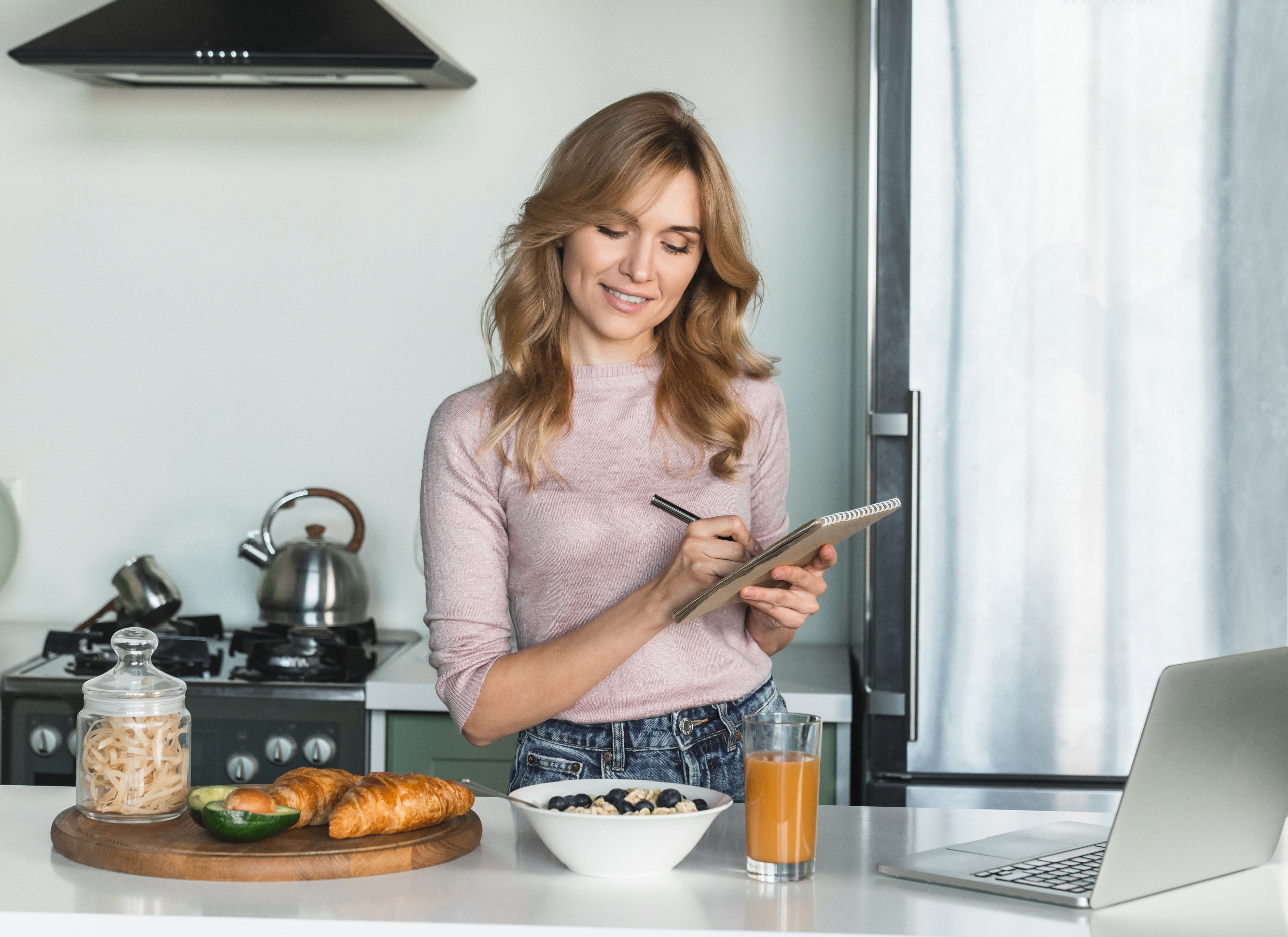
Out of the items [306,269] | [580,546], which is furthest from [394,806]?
[306,269]

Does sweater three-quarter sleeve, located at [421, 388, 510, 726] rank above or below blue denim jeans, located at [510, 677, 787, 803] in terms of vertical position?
above

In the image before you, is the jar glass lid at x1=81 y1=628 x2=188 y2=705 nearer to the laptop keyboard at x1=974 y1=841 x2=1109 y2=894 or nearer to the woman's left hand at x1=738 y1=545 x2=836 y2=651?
the woman's left hand at x1=738 y1=545 x2=836 y2=651

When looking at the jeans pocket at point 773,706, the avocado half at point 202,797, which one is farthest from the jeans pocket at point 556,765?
the avocado half at point 202,797

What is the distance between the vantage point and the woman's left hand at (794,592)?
1.34m

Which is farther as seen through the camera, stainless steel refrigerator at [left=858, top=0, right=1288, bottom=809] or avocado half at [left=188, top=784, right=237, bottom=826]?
stainless steel refrigerator at [left=858, top=0, right=1288, bottom=809]

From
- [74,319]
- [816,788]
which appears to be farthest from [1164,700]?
[74,319]

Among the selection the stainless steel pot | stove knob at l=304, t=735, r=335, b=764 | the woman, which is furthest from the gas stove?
the woman

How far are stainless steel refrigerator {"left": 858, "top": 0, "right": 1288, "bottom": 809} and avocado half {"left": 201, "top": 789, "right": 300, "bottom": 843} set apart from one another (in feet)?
3.69

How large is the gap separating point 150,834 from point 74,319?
1927 mm

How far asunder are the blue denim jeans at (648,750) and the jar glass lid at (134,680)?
46 centimetres

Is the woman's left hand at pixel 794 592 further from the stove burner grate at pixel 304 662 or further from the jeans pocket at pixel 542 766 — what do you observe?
the stove burner grate at pixel 304 662

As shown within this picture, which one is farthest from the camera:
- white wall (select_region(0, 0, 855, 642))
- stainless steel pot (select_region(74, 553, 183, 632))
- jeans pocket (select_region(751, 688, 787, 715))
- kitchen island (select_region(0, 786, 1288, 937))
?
white wall (select_region(0, 0, 855, 642))

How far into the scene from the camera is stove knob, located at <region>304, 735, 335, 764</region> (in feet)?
7.06

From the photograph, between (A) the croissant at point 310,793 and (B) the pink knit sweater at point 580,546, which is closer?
(A) the croissant at point 310,793
